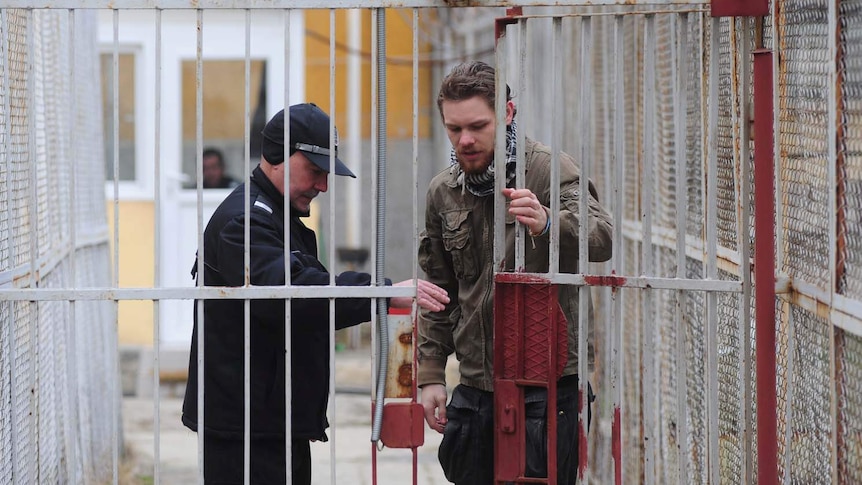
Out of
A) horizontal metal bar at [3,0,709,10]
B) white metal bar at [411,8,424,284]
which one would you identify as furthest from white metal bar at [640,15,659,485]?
white metal bar at [411,8,424,284]

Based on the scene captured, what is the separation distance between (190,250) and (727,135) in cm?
768

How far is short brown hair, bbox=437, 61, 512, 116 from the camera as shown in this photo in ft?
12.5

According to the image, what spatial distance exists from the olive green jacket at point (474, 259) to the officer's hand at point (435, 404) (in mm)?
30

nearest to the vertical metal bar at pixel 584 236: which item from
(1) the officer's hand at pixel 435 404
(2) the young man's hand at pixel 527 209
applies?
(2) the young man's hand at pixel 527 209

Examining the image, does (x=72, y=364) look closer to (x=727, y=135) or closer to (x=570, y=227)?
(x=570, y=227)

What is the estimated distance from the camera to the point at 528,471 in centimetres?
365

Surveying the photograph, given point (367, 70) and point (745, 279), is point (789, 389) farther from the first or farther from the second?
point (367, 70)

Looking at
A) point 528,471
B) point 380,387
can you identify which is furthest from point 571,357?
point 380,387

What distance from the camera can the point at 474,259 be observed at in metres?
4.02

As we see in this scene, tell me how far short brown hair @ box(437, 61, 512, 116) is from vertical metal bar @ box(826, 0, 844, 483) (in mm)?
1162

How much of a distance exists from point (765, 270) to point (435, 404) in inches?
52.2

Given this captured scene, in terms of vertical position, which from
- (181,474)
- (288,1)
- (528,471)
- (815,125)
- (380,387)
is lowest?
(181,474)

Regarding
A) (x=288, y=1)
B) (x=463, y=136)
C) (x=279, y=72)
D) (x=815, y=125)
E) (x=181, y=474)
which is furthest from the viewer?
(x=279, y=72)

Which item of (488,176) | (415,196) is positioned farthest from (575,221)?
(415,196)
